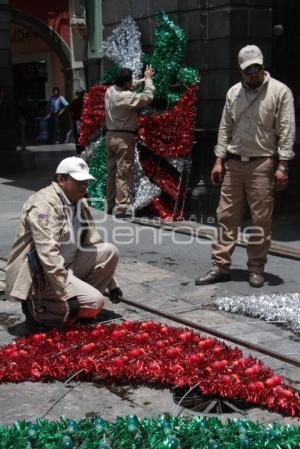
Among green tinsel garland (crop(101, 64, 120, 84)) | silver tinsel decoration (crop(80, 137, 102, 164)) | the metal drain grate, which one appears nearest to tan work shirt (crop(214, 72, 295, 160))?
the metal drain grate

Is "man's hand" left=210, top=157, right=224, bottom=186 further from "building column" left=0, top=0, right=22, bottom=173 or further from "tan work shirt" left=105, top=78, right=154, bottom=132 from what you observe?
"building column" left=0, top=0, right=22, bottom=173

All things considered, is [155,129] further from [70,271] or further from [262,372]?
[262,372]

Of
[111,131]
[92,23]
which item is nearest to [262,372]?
[111,131]

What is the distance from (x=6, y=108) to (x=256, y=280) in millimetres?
10555

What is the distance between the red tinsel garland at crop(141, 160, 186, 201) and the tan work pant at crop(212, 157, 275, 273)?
10.7ft

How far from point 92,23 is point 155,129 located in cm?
354

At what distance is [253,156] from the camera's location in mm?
6227

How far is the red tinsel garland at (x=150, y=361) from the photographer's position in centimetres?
404

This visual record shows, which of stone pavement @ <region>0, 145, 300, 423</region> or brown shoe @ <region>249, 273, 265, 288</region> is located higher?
brown shoe @ <region>249, 273, 265, 288</region>

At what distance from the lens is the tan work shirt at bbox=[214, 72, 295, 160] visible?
603 centimetres

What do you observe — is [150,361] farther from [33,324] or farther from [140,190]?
[140,190]

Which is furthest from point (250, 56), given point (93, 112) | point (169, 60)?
point (93, 112)

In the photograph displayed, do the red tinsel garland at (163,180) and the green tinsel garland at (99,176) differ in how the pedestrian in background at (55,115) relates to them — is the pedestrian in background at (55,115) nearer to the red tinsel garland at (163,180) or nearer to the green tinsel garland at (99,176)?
the green tinsel garland at (99,176)

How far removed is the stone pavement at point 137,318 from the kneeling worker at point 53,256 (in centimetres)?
35
